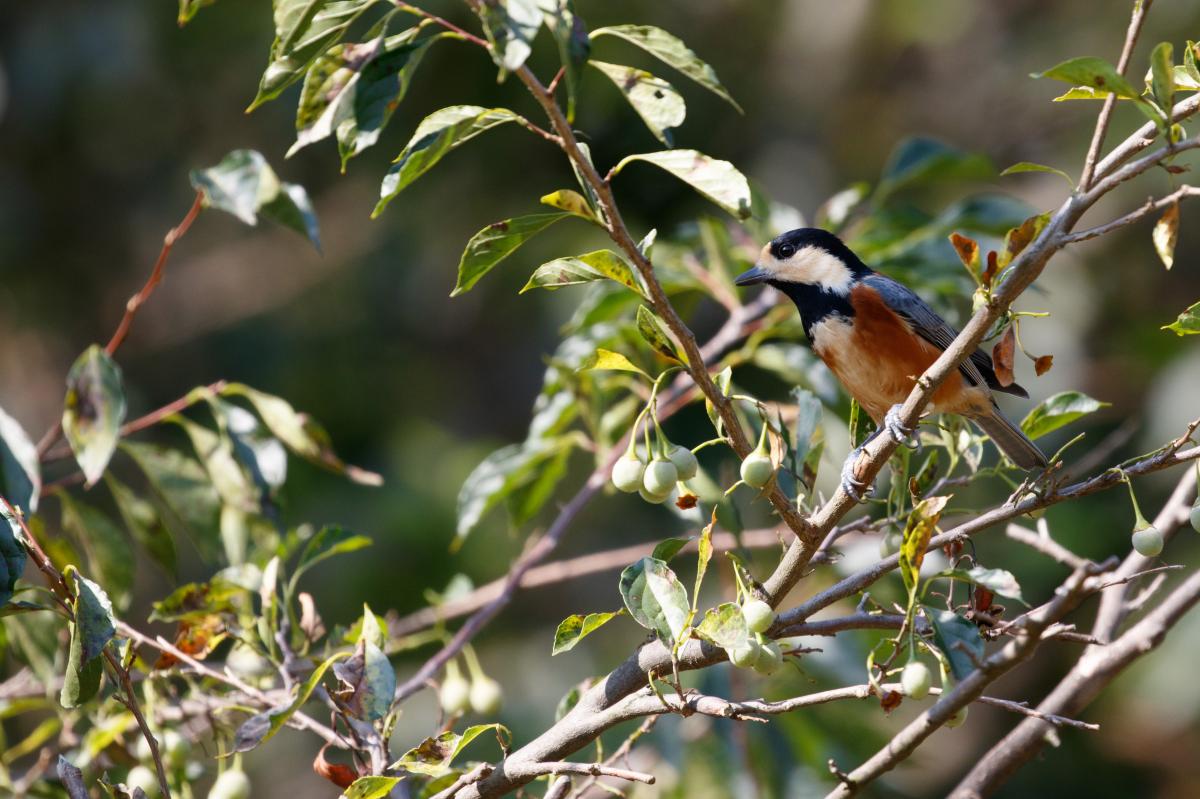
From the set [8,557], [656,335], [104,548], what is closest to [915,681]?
[656,335]

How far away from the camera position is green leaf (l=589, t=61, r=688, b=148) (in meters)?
1.94

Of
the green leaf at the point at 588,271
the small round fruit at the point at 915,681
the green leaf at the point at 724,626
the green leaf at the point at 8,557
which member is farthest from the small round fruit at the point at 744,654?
the green leaf at the point at 8,557

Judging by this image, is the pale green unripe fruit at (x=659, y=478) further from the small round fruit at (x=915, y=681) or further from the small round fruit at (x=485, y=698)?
the small round fruit at (x=485, y=698)

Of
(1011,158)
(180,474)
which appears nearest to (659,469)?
(180,474)

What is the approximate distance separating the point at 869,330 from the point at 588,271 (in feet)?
6.13

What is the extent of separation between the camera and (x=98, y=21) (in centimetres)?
755

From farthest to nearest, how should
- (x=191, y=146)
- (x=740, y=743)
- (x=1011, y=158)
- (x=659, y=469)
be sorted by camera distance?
(x=1011, y=158), (x=191, y=146), (x=740, y=743), (x=659, y=469)

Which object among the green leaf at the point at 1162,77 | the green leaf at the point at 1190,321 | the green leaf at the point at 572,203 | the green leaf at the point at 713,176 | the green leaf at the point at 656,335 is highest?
the green leaf at the point at 1162,77

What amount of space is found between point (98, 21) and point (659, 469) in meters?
Result: 6.78

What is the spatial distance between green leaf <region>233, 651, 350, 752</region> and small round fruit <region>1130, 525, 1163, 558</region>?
4.34ft

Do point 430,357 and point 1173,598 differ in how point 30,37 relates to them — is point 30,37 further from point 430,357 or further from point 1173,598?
point 1173,598

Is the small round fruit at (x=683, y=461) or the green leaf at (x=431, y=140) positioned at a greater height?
the green leaf at (x=431, y=140)

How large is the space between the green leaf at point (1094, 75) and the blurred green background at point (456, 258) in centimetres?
501

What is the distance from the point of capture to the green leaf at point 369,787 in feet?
6.40
